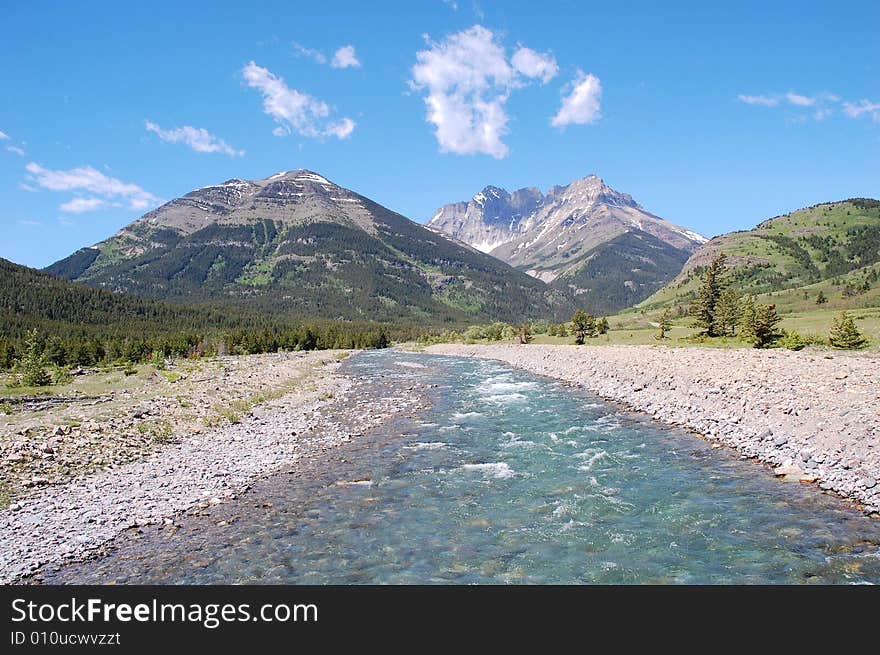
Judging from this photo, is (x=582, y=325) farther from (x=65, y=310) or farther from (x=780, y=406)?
(x=65, y=310)

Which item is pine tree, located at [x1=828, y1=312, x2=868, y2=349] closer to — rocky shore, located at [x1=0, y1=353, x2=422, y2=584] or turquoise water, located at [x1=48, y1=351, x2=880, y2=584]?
turquoise water, located at [x1=48, y1=351, x2=880, y2=584]

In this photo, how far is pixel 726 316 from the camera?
7094cm

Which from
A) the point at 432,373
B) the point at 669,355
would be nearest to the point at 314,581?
the point at 669,355

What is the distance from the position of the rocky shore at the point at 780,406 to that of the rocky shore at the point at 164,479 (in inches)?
771

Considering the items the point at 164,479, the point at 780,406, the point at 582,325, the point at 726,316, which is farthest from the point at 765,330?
the point at 164,479

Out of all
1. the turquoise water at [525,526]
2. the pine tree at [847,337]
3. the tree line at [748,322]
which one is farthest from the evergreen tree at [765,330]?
the turquoise water at [525,526]

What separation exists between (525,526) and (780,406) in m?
17.3

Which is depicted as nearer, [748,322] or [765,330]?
[765,330]

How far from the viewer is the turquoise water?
12133mm

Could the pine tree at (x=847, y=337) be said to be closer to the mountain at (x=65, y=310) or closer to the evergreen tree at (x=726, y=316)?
the evergreen tree at (x=726, y=316)

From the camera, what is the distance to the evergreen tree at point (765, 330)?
54.6 metres

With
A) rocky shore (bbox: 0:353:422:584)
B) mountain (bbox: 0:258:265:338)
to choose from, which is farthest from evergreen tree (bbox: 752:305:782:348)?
mountain (bbox: 0:258:265:338)
